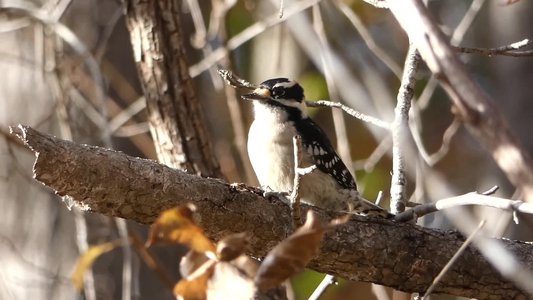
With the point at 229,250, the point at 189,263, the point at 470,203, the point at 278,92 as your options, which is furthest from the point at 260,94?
the point at 229,250

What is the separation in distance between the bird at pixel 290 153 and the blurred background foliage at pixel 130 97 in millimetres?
306

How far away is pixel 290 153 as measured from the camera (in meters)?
4.16

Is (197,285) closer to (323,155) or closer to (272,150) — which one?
(272,150)

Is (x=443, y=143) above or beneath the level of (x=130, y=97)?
beneath

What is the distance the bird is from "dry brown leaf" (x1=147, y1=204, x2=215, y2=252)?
2304mm

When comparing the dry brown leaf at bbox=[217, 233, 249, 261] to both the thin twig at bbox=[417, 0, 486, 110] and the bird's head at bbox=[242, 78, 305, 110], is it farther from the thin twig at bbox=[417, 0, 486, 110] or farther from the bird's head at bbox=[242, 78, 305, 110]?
the thin twig at bbox=[417, 0, 486, 110]

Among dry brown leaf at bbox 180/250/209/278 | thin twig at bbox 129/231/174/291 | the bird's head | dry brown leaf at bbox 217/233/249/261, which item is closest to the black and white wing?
the bird's head

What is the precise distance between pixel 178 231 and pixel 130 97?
437cm

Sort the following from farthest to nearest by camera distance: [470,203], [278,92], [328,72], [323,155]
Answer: [328,72], [278,92], [323,155], [470,203]

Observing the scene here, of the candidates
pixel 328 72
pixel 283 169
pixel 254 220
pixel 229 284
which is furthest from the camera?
pixel 328 72

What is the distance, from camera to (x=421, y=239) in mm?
A: 3285

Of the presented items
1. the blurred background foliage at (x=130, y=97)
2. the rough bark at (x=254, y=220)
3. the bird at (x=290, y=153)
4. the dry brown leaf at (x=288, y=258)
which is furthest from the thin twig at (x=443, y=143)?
the dry brown leaf at (x=288, y=258)

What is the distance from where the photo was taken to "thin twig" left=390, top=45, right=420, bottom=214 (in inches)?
121

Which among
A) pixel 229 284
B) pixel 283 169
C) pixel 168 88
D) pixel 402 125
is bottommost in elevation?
pixel 229 284
